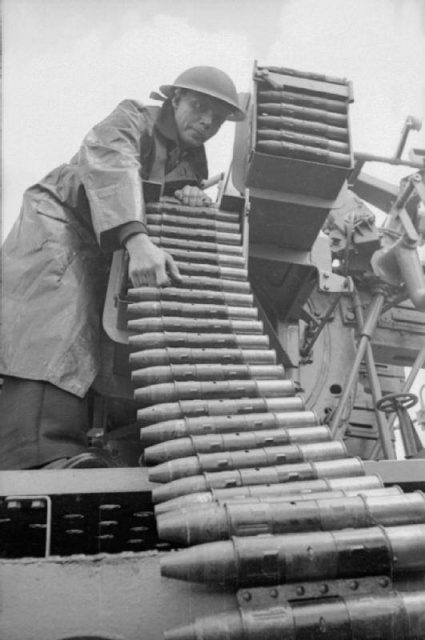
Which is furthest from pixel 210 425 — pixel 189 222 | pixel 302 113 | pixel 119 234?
pixel 302 113

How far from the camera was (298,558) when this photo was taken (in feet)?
7.86

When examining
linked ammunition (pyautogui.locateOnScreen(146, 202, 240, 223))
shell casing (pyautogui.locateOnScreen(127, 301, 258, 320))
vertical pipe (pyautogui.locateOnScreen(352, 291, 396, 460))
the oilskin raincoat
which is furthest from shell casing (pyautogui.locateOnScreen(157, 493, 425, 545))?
vertical pipe (pyautogui.locateOnScreen(352, 291, 396, 460))

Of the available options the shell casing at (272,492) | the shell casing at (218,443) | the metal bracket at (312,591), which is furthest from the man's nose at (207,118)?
the metal bracket at (312,591)

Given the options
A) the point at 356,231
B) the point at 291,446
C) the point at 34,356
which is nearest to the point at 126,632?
the point at 291,446

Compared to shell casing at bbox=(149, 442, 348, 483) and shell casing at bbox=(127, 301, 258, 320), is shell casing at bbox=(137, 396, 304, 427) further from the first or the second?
shell casing at bbox=(127, 301, 258, 320)

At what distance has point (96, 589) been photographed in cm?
252

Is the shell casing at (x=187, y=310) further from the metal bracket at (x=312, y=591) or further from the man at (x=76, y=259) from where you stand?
the metal bracket at (x=312, y=591)

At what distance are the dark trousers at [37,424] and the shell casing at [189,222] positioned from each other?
5.80 ft

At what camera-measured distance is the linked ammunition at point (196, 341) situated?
14.3ft

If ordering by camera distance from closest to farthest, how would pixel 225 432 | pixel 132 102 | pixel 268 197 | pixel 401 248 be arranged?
pixel 225 432 < pixel 132 102 < pixel 268 197 < pixel 401 248

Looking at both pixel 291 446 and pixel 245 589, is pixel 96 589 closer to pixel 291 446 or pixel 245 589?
pixel 245 589

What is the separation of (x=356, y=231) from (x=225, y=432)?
6.82 m

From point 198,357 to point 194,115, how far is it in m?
2.43

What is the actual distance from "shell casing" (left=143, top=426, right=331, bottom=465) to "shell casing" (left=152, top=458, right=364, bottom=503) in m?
0.24
